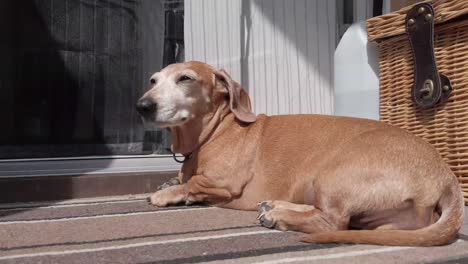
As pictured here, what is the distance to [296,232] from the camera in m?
1.85

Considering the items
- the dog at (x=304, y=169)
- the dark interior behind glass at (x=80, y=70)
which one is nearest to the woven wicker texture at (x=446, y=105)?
the dog at (x=304, y=169)

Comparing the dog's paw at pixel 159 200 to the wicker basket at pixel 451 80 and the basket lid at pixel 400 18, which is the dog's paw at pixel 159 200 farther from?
the basket lid at pixel 400 18

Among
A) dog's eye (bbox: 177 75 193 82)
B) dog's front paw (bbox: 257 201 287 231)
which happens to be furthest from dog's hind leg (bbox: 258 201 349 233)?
dog's eye (bbox: 177 75 193 82)

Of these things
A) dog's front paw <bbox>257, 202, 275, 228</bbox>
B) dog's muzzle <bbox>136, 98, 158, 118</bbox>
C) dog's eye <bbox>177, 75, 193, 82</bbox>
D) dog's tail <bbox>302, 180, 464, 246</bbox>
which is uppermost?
dog's eye <bbox>177, 75, 193, 82</bbox>

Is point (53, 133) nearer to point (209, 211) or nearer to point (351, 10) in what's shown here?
point (209, 211)

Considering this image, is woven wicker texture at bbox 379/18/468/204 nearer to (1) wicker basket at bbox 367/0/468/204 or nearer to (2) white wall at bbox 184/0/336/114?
(1) wicker basket at bbox 367/0/468/204

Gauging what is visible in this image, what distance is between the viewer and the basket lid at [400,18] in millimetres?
2205

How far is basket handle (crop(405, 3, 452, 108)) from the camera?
2287 mm

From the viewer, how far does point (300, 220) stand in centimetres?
183

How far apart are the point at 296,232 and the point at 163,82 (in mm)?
1019

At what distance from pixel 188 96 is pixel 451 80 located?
125 cm

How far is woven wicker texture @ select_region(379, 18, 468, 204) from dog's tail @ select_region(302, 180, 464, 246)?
2.19 feet

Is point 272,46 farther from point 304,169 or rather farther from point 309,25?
point 304,169

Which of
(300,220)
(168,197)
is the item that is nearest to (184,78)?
(168,197)
